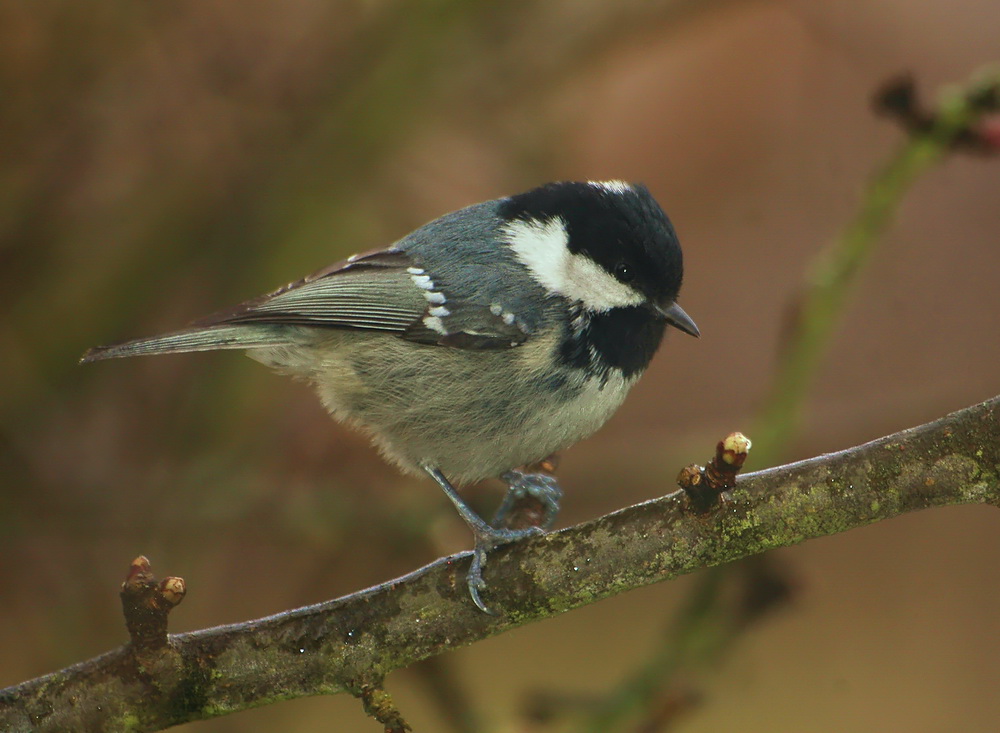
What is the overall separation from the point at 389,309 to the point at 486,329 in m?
0.27

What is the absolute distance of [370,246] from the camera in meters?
3.33

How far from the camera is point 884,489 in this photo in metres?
1.44

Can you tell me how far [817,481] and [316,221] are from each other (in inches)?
76.3

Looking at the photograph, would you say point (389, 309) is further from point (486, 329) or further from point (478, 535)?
point (478, 535)

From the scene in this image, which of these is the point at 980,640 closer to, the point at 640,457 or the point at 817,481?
the point at 640,457

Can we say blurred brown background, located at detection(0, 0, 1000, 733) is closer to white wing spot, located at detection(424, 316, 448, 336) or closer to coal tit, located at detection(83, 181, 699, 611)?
coal tit, located at detection(83, 181, 699, 611)

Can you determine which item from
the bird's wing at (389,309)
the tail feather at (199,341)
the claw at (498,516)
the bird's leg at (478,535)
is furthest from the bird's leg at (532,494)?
the tail feather at (199,341)

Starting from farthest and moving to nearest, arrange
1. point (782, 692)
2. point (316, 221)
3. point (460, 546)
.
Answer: point (316, 221), point (782, 692), point (460, 546)

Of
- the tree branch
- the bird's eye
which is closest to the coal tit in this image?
the bird's eye

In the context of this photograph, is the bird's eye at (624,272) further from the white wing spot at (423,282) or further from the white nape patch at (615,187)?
the white wing spot at (423,282)

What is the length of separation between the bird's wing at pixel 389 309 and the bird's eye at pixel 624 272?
262 mm

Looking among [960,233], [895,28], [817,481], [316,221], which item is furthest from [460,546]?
[895,28]

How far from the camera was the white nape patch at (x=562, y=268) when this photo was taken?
2.20 m

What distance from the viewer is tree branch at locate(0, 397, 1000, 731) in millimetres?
1435
